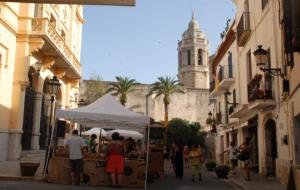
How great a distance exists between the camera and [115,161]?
41.9 feet

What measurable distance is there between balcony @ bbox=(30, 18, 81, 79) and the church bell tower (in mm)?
47809

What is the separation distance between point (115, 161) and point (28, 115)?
39.9 feet

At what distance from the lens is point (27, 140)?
23.3 meters

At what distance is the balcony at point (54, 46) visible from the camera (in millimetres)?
21625

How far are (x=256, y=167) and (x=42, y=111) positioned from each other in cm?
1309

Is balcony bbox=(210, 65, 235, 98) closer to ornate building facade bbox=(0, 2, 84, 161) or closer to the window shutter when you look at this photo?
ornate building facade bbox=(0, 2, 84, 161)

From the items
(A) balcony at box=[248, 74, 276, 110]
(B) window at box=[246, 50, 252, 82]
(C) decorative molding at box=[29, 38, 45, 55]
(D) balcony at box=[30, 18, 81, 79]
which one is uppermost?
(D) balcony at box=[30, 18, 81, 79]

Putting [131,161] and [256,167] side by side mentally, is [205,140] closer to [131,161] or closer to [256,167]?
[256,167]

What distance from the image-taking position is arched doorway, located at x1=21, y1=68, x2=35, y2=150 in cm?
2283

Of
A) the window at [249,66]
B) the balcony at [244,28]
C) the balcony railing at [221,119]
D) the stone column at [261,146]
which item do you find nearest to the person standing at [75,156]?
the stone column at [261,146]

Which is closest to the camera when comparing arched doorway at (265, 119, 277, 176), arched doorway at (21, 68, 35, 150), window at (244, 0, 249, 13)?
arched doorway at (265, 119, 277, 176)

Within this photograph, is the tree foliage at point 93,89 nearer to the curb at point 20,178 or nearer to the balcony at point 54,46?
the balcony at point 54,46

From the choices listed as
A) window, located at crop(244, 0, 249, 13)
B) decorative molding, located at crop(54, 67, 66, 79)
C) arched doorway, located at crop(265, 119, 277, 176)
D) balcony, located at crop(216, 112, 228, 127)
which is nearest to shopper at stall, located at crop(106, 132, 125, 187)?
arched doorway, located at crop(265, 119, 277, 176)

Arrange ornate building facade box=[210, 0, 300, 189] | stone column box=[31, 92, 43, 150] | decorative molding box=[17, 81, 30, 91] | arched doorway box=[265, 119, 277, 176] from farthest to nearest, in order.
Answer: stone column box=[31, 92, 43, 150], decorative molding box=[17, 81, 30, 91], arched doorway box=[265, 119, 277, 176], ornate building facade box=[210, 0, 300, 189]
